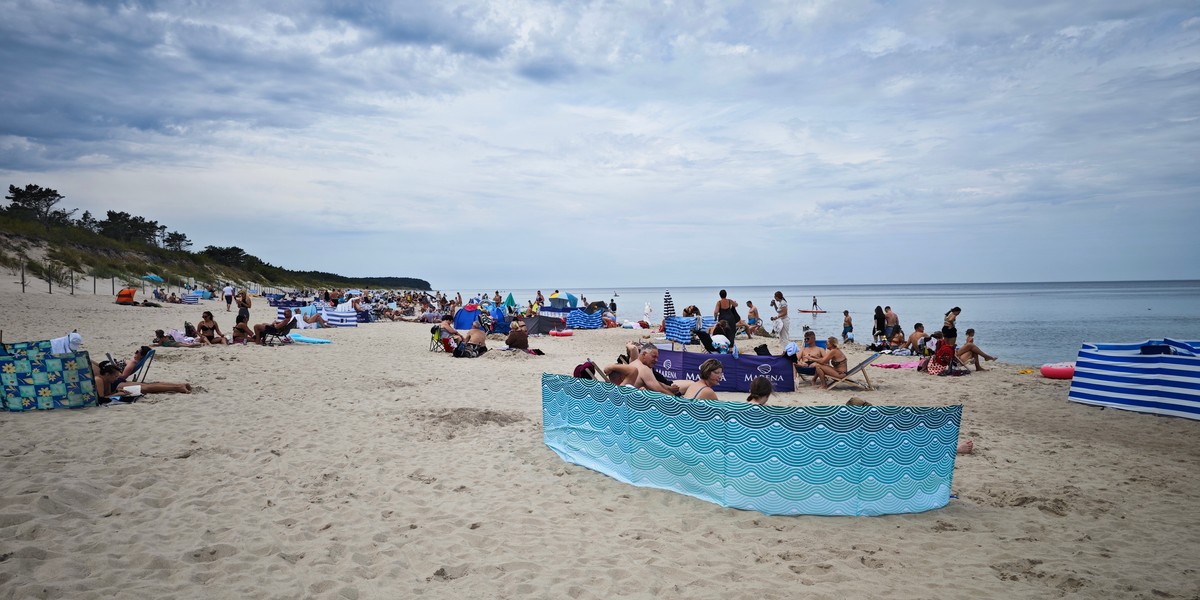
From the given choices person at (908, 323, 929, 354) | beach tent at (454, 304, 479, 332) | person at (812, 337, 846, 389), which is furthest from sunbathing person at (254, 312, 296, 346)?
person at (908, 323, 929, 354)

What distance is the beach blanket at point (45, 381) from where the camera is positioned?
7.21 metres

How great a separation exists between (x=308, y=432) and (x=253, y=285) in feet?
194

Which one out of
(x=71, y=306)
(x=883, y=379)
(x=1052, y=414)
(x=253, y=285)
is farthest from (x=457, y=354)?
(x=253, y=285)

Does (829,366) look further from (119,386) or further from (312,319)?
(312,319)

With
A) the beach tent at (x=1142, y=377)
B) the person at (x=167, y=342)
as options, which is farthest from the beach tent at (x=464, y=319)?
the beach tent at (x=1142, y=377)

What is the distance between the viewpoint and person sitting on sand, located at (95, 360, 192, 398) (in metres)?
7.87

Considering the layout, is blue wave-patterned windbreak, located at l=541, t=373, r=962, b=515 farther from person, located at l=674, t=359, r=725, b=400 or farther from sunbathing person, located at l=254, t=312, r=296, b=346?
sunbathing person, located at l=254, t=312, r=296, b=346

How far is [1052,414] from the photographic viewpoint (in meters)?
9.01

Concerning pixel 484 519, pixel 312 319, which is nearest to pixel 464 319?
pixel 312 319

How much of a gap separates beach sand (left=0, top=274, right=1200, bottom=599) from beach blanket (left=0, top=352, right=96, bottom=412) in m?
0.22

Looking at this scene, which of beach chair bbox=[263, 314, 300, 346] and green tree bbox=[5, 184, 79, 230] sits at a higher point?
green tree bbox=[5, 184, 79, 230]

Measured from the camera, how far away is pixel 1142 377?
8898 millimetres

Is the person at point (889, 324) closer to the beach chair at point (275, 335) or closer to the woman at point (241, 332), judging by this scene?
the beach chair at point (275, 335)

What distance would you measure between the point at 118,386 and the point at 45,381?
0.85 metres
